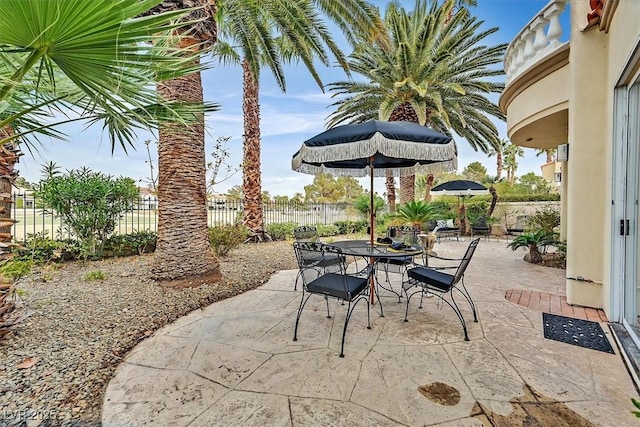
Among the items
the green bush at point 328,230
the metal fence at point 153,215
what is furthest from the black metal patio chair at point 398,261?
the green bush at point 328,230

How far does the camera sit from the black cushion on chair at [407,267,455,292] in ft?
11.1

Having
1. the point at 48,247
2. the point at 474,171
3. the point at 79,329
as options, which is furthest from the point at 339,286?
the point at 474,171

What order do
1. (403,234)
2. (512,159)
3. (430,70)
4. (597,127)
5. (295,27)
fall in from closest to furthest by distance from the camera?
(597,127), (403,234), (295,27), (430,70), (512,159)

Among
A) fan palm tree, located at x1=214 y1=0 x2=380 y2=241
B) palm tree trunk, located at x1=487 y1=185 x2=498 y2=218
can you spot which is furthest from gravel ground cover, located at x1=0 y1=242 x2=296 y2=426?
palm tree trunk, located at x1=487 y1=185 x2=498 y2=218

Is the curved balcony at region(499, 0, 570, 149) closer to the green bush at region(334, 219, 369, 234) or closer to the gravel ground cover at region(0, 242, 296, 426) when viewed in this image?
the gravel ground cover at region(0, 242, 296, 426)

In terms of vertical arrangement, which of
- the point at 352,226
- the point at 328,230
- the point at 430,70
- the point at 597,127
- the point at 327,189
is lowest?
the point at 328,230

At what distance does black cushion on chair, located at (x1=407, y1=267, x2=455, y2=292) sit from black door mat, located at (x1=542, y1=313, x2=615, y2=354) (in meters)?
1.05

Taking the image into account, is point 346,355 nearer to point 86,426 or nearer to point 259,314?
point 259,314

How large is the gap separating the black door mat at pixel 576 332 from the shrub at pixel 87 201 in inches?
302

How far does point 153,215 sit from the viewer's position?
824 cm

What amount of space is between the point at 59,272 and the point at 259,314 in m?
4.37

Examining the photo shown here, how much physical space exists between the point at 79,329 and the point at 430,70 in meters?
11.5

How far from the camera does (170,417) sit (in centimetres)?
199

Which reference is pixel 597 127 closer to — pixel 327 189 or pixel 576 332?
pixel 576 332
